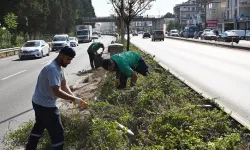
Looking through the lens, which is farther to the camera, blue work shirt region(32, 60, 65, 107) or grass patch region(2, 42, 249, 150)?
grass patch region(2, 42, 249, 150)

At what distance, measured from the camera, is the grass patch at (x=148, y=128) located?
4.61 meters

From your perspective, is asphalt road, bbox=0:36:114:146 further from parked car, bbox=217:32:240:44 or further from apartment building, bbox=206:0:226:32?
apartment building, bbox=206:0:226:32

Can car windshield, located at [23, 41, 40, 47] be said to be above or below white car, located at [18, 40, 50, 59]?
above

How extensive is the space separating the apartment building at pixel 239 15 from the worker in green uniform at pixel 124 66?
6778cm

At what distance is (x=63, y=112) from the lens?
6.51 meters

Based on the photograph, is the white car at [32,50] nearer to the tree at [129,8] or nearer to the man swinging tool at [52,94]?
the tree at [129,8]

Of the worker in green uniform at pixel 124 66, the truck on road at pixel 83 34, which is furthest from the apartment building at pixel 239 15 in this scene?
the worker in green uniform at pixel 124 66

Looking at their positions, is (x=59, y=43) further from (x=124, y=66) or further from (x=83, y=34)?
(x=124, y=66)

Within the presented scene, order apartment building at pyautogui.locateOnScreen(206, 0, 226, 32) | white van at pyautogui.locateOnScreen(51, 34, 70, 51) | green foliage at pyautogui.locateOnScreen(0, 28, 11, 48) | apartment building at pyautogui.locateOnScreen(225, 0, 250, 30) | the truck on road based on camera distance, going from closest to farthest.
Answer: green foliage at pyautogui.locateOnScreen(0, 28, 11, 48) < white van at pyautogui.locateOnScreen(51, 34, 70, 51) < the truck on road < apartment building at pyautogui.locateOnScreen(225, 0, 250, 30) < apartment building at pyautogui.locateOnScreen(206, 0, 226, 32)

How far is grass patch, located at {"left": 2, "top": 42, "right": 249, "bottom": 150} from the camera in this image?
15.1ft

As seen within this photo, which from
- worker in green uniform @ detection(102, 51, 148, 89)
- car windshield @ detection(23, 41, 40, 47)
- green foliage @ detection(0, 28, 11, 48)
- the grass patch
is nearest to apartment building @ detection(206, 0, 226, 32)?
green foliage @ detection(0, 28, 11, 48)

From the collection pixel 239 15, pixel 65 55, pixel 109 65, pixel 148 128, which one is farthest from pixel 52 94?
pixel 239 15

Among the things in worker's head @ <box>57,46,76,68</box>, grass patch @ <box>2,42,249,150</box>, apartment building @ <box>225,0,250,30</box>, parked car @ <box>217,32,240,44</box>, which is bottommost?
grass patch @ <box>2,42,249,150</box>

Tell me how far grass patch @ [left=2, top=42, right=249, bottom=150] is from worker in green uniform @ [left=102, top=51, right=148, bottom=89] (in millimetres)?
586
